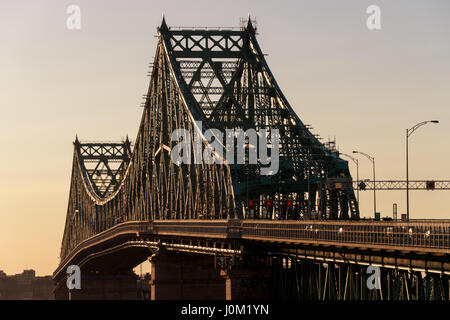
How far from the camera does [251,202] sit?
109 metres

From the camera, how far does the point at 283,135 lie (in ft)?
442

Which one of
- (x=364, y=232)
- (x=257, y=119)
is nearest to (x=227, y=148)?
(x=257, y=119)

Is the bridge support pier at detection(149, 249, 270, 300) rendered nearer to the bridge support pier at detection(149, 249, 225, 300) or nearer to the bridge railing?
the bridge support pier at detection(149, 249, 225, 300)

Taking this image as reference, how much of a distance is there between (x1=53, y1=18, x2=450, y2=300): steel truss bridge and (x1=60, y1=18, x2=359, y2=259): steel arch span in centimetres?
16

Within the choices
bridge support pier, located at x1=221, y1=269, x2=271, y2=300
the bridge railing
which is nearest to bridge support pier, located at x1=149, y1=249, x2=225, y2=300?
bridge support pier, located at x1=221, y1=269, x2=271, y2=300

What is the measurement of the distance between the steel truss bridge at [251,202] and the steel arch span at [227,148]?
0.52 ft

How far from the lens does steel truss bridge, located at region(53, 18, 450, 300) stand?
70.7 metres

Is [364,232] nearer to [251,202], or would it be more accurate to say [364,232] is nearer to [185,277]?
[251,202]

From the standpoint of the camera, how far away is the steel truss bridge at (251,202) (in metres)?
70.7

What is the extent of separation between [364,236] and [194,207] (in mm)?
60624

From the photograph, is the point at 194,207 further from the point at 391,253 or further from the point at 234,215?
the point at 391,253

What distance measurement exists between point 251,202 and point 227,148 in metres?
16.5

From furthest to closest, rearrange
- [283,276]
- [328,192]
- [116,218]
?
[116,218] → [328,192] → [283,276]
